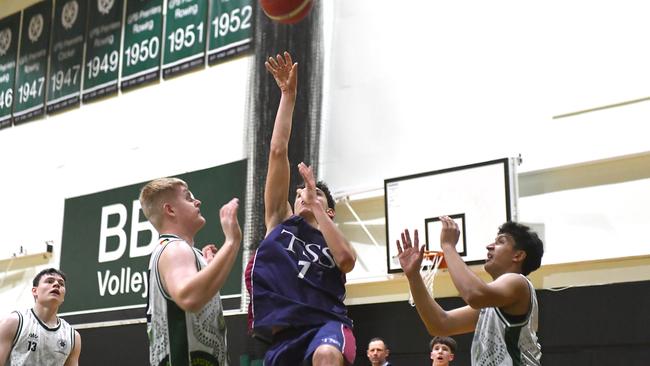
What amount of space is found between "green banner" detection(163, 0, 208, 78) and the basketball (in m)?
3.91

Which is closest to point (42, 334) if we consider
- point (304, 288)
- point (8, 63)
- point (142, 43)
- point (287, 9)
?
point (304, 288)

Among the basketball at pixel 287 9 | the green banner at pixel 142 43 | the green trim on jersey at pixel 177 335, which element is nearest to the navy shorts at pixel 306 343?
the green trim on jersey at pixel 177 335

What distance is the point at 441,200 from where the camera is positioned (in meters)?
8.66

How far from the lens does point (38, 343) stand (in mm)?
6707

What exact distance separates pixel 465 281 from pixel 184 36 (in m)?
9.05

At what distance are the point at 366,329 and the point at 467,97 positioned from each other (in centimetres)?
272

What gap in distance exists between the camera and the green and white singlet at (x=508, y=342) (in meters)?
4.20

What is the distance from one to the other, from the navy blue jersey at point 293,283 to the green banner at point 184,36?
789 centimetres

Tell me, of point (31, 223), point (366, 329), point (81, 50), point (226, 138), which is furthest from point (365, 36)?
point (31, 223)

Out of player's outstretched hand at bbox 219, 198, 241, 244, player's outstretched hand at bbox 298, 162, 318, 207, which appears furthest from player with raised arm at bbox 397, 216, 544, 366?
Result: player's outstretched hand at bbox 219, 198, 241, 244

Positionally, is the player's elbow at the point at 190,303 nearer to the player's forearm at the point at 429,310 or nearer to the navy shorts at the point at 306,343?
the navy shorts at the point at 306,343

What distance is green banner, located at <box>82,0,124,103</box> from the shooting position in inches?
523

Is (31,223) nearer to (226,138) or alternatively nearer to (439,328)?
(226,138)

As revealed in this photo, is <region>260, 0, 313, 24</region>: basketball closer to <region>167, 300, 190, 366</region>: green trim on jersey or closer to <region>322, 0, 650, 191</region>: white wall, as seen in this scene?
<region>322, 0, 650, 191</region>: white wall
